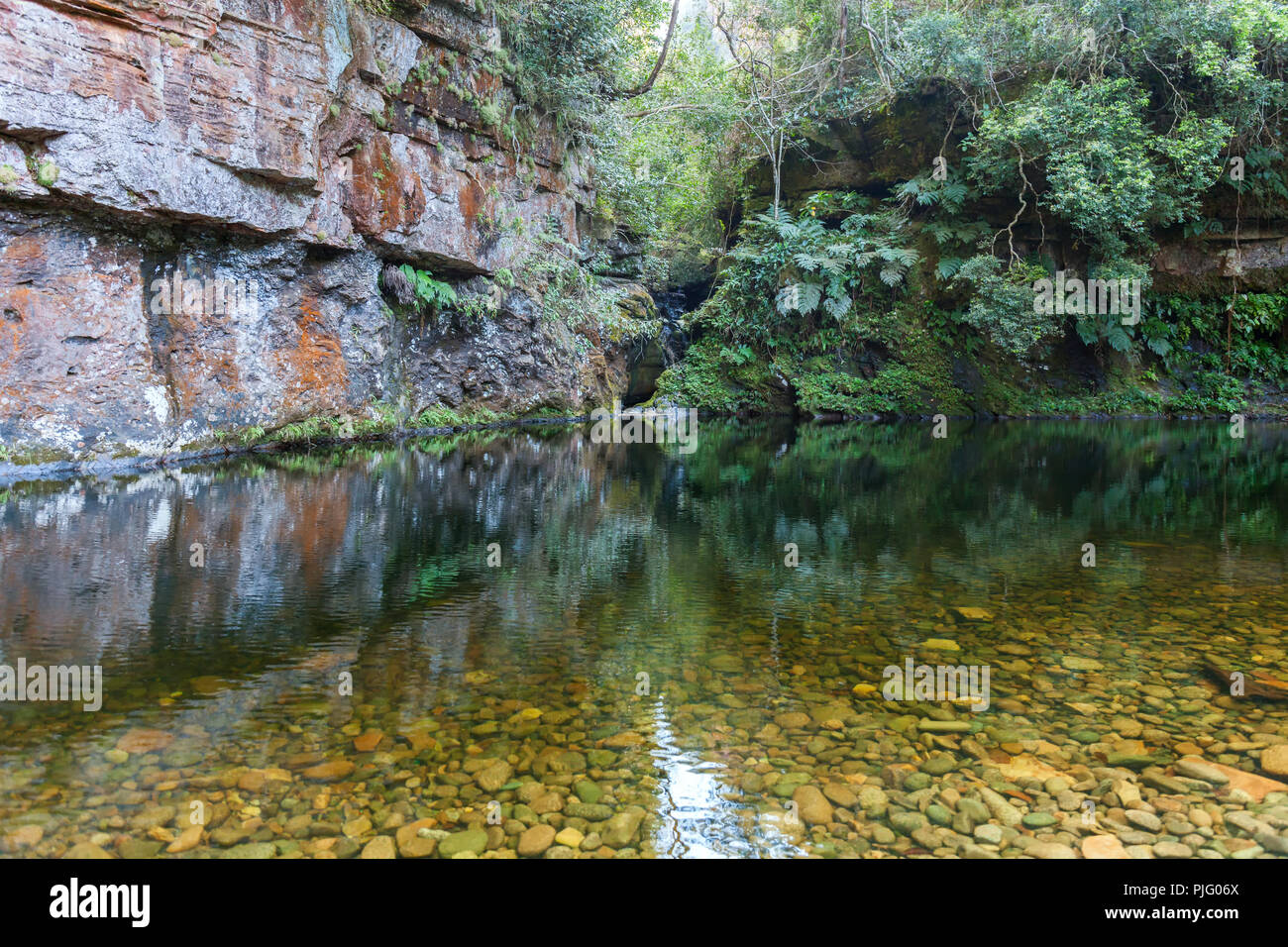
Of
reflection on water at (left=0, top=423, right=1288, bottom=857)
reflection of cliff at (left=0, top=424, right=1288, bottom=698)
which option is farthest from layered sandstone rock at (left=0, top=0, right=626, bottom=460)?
reflection on water at (left=0, top=423, right=1288, bottom=857)

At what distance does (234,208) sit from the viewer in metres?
10.4

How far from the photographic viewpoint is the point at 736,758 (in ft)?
8.87

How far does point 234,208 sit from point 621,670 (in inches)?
391

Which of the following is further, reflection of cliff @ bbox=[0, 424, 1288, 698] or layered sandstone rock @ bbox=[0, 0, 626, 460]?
layered sandstone rock @ bbox=[0, 0, 626, 460]

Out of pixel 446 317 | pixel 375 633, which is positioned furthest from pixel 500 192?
pixel 375 633

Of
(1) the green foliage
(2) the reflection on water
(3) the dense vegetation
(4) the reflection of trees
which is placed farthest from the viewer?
(3) the dense vegetation

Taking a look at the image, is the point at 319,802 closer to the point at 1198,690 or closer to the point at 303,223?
the point at 1198,690

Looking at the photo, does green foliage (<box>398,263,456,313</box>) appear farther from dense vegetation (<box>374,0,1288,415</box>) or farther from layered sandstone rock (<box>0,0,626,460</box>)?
dense vegetation (<box>374,0,1288,415</box>)

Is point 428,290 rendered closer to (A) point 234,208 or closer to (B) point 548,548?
(A) point 234,208

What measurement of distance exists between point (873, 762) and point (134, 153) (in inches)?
423

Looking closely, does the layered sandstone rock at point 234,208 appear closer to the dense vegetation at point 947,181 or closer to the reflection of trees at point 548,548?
the reflection of trees at point 548,548

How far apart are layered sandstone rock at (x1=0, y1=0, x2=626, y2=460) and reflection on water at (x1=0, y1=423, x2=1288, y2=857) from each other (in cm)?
265

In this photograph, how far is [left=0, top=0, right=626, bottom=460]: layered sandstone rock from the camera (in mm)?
8703

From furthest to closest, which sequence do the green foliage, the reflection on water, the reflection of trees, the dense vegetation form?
the dense vegetation → the green foliage → the reflection of trees → the reflection on water
